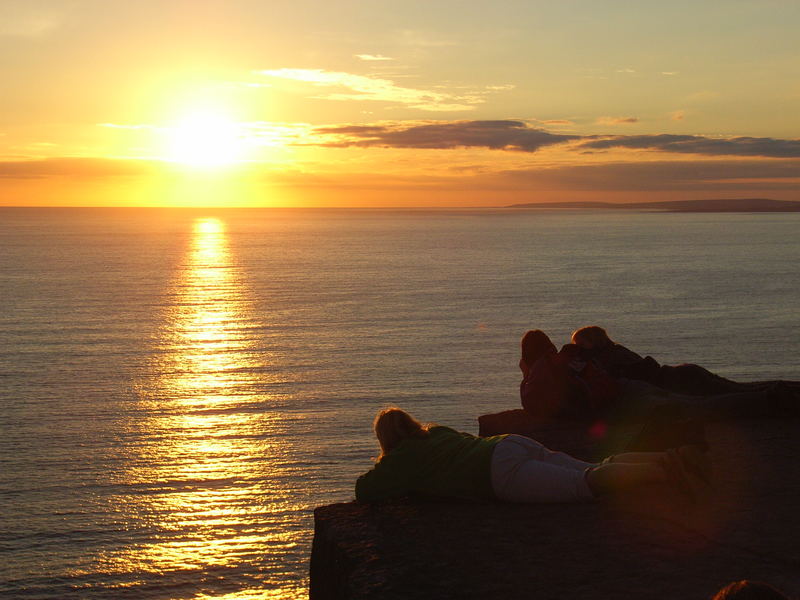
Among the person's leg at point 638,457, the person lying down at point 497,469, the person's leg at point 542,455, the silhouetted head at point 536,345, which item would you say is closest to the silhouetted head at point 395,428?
the person lying down at point 497,469

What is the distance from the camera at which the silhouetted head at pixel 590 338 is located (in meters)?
10.9

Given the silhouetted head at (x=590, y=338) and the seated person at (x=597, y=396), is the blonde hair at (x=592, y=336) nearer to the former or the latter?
the silhouetted head at (x=590, y=338)

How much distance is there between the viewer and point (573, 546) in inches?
241

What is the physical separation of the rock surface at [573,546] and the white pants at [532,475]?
11 centimetres

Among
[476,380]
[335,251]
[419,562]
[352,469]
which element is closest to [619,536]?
[419,562]

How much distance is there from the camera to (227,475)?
21.1 m

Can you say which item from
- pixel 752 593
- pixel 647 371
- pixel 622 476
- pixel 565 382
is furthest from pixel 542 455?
pixel 647 371

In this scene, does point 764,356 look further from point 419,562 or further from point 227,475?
point 419,562

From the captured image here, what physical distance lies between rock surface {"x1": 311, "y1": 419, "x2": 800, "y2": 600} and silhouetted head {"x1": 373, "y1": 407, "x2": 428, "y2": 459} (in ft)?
2.09

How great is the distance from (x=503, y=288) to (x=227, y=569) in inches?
2202

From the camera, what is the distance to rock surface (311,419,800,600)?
5488 mm

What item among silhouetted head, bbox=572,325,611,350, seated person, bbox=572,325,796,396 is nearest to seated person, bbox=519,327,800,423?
silhouetted head, bbox=572,325,611,350

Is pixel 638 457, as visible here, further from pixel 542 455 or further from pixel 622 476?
pixel 542 455

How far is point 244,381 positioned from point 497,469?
26527 millimetres
